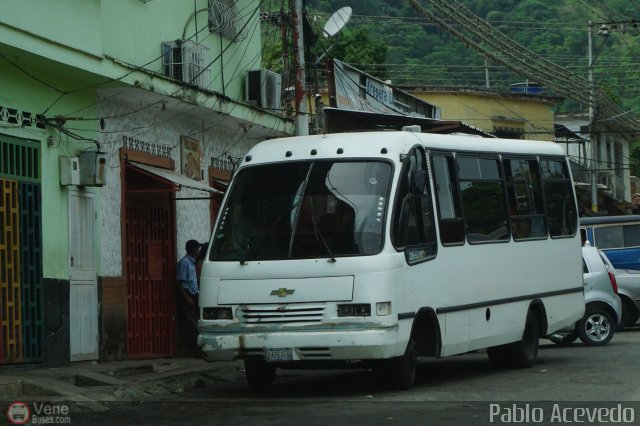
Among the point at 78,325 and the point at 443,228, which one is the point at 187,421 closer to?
the point at 443,228

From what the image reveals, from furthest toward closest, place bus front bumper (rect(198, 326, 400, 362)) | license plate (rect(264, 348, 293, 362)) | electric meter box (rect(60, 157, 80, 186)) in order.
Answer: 1. electric meter box (rect(60, 157, 80, 186))
2. license plate (rect(264, 348, 293, 362))
3. bus front bumper (rect(198, 326, 400, 362))

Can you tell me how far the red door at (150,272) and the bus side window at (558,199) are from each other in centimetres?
535

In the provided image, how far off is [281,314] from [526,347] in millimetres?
4606

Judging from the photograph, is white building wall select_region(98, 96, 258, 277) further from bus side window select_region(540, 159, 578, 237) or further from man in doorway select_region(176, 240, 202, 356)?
bus side window select_region(540, 159, 578, 237)

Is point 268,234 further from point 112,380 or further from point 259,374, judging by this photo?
point 112,380

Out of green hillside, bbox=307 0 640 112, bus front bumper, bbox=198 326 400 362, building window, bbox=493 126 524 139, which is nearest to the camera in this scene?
bus front bumper, bbox=198 326 400 362

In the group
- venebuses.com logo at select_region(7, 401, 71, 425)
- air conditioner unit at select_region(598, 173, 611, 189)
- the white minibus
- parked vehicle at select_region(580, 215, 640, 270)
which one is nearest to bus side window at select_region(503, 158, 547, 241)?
the white minibus

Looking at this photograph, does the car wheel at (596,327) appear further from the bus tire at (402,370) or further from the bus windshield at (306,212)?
the bus windshield at (306,212)

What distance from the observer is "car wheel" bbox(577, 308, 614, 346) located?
63.6 ft

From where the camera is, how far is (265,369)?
13180 mm

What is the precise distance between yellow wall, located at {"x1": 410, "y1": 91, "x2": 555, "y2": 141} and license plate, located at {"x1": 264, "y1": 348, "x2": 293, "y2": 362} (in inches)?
1282

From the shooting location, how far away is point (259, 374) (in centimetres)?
1314

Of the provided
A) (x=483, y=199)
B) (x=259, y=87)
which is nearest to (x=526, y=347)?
(x=483, y=199)

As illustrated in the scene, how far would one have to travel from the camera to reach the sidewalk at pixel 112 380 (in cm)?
1193
